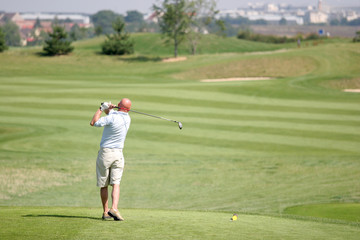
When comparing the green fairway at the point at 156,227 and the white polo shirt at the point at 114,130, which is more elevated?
the white polo shirt at the point at 114,130

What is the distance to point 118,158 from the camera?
9.24m

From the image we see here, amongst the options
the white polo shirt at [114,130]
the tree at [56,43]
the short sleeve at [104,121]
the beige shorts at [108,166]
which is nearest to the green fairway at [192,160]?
the beige shorts at [108,166]

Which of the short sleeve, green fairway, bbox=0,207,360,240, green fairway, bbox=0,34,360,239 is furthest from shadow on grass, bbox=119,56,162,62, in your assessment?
the short sleeve

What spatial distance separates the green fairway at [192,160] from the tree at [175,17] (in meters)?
32.2

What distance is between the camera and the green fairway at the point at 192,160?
357 inches

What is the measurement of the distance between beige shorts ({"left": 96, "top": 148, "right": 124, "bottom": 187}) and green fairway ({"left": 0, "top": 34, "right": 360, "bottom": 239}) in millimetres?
695

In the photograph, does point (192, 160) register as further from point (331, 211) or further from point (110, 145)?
point (110, 145)

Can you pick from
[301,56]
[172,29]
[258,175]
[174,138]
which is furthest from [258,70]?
[258,175]

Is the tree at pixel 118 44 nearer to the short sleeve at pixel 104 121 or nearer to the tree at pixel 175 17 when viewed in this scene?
the tree at pixel 175 17

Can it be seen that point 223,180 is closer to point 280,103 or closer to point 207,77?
point 280,103

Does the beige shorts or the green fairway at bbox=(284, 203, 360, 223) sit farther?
the green fairway at bbox=(284, 203, 360, 223)

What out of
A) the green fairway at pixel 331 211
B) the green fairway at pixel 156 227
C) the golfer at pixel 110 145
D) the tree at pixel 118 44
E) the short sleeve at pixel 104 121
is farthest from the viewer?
the tree at pixel 118 44

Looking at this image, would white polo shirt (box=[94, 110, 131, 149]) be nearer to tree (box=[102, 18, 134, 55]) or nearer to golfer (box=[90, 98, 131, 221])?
golfer (box=[90, 98, 131, 221])

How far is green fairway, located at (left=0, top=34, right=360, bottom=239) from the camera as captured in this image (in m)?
9.06
